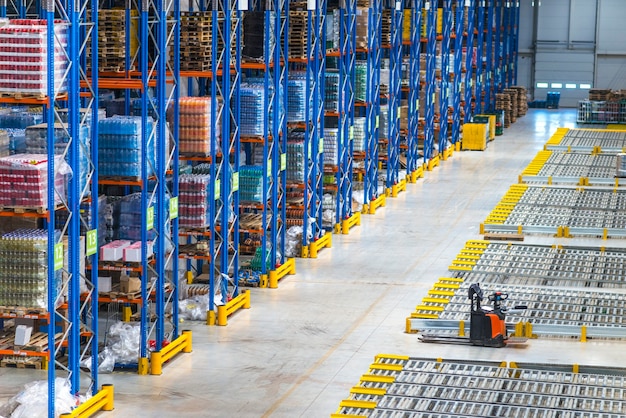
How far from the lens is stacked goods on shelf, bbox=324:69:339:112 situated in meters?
22.9

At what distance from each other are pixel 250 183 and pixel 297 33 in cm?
304

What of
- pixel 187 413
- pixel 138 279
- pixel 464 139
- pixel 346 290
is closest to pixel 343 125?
pixel 346 290

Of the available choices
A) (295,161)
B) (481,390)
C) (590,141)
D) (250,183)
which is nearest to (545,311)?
(481,390)

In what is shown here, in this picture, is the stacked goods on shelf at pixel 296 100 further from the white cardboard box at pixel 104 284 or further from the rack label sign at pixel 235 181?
the white cardboard box at pixel 104 284

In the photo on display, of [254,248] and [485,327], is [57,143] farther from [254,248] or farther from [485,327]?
[254,248]

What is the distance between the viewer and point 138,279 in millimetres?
14555

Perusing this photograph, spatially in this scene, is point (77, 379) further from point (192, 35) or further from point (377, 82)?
point (377, 82)

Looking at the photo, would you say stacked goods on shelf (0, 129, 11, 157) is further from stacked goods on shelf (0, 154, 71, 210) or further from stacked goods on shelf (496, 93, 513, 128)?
stacked goods on shelf (496, 93, 513, 128)

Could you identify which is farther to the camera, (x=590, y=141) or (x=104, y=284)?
(x=590, y=141)

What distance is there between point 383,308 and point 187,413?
541 centimetres

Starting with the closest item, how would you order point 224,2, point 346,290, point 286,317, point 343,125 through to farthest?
Answer: point 224,2 < point 286,317 < point 346,290 < point 343,125

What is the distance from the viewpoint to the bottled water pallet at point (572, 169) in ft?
96.7

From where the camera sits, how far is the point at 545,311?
17500mm

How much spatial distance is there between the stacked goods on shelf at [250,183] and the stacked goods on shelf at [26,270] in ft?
21.6
